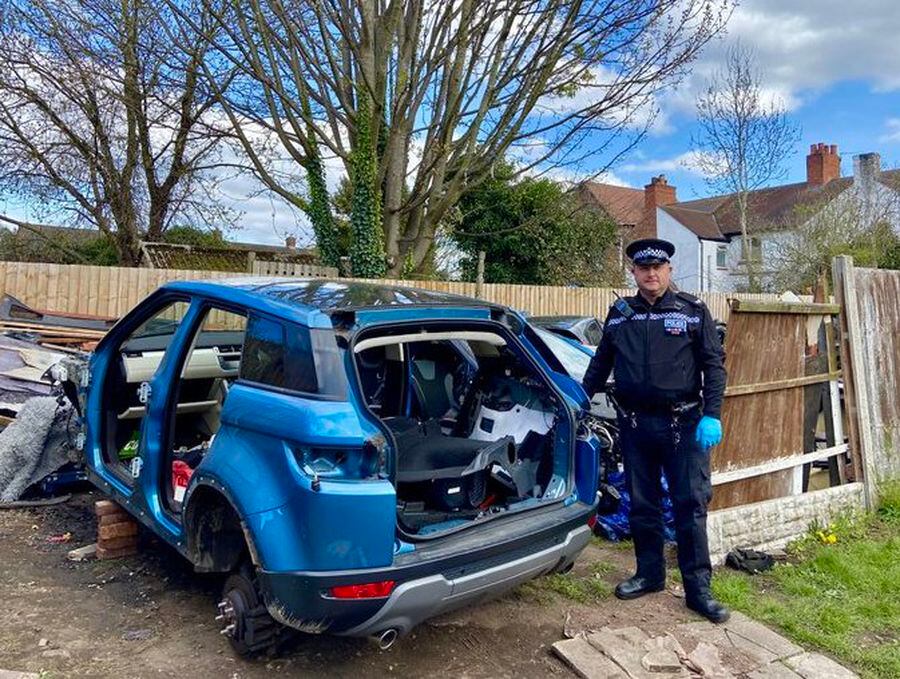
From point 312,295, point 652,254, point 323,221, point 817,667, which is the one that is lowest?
point 817,667

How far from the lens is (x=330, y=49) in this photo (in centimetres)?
1122

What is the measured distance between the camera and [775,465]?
462cm

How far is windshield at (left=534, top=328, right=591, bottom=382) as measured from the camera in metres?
5.57

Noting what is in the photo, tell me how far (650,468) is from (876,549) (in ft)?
6.28

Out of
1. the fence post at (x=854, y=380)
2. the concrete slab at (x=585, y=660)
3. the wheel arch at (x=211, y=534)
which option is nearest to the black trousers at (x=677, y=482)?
the concrete slab at (x=585, y=660)

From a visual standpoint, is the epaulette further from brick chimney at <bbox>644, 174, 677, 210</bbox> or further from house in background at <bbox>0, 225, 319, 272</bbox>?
brick chimney at <bbox>644, 174, 677, 210</bbox>

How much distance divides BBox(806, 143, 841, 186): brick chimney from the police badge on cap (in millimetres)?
32888

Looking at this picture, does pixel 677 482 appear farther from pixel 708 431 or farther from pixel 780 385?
pixel 780 385

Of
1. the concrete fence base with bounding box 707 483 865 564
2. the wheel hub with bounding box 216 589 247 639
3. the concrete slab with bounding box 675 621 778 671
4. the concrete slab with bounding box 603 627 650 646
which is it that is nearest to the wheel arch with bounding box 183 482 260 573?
the wheel hub with bounding box 216 589 247 639

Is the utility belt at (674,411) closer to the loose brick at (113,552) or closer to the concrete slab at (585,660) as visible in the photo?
the concrete slab at (585,660)

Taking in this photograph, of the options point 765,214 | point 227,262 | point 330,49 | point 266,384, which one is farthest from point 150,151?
point 765,214

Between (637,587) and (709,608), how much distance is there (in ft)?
1.30

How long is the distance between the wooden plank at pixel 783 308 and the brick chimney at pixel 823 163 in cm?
3099

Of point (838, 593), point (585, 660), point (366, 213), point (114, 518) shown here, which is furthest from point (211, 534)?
point (366, 213)
